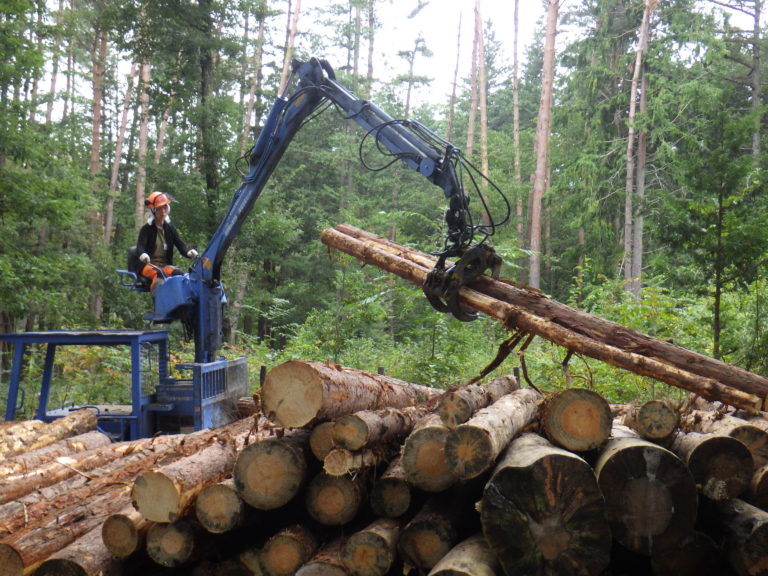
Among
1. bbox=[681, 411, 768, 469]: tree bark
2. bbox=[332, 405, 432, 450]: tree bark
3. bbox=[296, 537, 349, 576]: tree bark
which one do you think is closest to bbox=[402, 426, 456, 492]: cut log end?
bbox=[332, 405, 432, 450]: tree bark

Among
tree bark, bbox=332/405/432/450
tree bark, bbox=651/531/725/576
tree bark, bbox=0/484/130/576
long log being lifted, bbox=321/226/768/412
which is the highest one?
long log being lifted, bbox=321/226/768/412

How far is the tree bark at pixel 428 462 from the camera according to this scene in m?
3.61

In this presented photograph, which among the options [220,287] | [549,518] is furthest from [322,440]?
[220,287]

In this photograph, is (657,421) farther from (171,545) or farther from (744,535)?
(171,545)

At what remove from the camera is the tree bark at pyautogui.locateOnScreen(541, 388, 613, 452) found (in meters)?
3.53

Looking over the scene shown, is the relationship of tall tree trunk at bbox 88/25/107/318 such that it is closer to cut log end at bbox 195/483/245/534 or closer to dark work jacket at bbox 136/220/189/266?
dark work jacket at bbox 136/220/189/266

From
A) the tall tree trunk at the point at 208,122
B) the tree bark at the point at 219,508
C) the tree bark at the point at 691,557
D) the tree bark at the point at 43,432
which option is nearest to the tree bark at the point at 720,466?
the tree bark at the point at 691,557

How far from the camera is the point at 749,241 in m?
7.79

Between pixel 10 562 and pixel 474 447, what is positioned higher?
pixel 474 447

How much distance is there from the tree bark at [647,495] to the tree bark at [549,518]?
232 millimetres

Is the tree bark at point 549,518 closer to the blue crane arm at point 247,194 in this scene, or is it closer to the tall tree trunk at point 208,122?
the blue crane arm at point 247,194

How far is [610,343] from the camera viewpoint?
4.72 m

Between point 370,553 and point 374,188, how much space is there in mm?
23675

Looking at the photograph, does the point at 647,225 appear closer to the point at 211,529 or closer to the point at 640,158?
the point at 211,529
